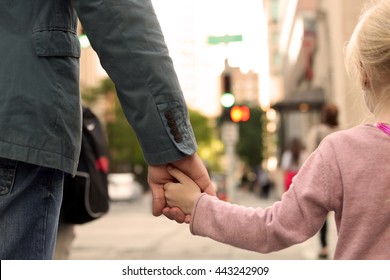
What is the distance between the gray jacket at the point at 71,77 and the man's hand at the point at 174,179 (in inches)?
1.8

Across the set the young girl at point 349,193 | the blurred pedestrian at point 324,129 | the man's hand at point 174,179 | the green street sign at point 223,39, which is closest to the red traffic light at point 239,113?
the green street sign at point 223,39

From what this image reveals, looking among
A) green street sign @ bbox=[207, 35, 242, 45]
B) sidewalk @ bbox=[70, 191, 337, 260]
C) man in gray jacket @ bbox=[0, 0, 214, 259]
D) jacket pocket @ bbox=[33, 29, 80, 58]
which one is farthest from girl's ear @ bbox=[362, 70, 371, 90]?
green street sign @ bbox=[207, 35, 242, 45]

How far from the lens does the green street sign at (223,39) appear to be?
1308 centimetres

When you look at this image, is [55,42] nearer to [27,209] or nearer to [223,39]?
[27,209]

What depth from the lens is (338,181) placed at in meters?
1.86

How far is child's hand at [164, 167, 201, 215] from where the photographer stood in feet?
7.13

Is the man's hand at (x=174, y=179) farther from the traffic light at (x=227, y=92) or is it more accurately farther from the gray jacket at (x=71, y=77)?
the traffic light at (x=227, y=92)

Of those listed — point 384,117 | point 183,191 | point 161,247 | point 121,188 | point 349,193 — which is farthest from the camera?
point 121,188

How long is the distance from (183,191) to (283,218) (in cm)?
42

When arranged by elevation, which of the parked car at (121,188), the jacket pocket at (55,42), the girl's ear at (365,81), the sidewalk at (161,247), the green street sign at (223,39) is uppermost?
the jacket pocket at (55,42)

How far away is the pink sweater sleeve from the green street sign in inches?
443

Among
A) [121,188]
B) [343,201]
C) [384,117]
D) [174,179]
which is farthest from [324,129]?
[121,188]

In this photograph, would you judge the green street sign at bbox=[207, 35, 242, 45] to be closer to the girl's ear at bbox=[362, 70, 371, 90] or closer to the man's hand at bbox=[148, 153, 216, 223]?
the man's hand at bbox=[148, 153, 216, 223]

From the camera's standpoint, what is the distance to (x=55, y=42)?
6.46 ft
